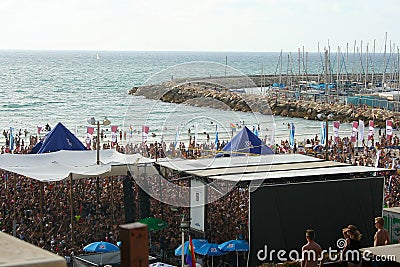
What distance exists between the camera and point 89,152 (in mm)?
17875

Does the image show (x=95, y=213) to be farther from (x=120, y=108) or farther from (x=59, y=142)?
(x=120, y=108)

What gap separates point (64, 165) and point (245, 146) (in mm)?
4166

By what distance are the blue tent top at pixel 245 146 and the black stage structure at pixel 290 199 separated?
2.51 feet

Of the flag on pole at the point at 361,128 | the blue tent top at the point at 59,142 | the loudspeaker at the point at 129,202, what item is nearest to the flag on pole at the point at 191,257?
the loudspeaker at the point at 129,202

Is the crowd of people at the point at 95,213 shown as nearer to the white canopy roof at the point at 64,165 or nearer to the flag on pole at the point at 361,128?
the white canopy roof at the point at 64,165

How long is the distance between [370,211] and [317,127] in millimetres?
41717

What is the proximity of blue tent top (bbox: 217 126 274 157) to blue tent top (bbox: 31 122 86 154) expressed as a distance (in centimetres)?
499

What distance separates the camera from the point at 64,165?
52.9 feet

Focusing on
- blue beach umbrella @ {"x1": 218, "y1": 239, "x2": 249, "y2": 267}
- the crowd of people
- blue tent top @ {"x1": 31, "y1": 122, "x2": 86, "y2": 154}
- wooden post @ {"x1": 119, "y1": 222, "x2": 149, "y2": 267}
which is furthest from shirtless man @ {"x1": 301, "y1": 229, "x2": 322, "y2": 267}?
blue tent top @ {"x1": 31, "y1": 122, "x2": 86, "y2": 154}

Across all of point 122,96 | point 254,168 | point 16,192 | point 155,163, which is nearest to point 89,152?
point 16,192

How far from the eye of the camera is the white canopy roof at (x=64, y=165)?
1520 centimetres

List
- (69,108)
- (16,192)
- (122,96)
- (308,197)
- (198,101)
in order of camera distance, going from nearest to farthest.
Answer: (198,101) → (308,197) → (16,192) → (69,108) → (122,96)

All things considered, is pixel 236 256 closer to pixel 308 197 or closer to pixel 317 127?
pixel 308 197

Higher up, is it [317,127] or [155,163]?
[155,163]
